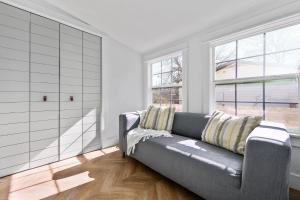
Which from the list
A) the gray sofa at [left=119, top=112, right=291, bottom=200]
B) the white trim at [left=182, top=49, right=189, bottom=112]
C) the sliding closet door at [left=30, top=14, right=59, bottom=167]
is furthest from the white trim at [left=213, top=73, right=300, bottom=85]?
the sliding closet door at [left=30, top=14, right=59, bottom=167]

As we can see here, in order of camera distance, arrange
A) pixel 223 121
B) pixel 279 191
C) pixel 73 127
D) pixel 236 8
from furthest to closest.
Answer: pixel 73 127 < pixel 236 8 < pixel 223 121 < pixel 279 191

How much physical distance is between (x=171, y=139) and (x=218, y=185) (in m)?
0.82

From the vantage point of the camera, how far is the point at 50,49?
245cm

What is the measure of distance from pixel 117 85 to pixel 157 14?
157 centimetres

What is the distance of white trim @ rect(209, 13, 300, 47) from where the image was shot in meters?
1.73

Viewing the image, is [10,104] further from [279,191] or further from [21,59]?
[279,191]

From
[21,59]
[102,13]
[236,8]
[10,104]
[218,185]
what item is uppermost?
[102,13]

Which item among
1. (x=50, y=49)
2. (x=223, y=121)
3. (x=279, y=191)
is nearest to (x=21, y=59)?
(x=50, y=49)

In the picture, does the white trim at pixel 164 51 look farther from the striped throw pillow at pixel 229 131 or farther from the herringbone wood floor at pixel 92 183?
the herringbone wood floor at pixel 92 183

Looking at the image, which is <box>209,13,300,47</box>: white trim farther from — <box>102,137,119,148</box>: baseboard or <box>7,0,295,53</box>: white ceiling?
<box>102,137,119,148</box>: baseboard

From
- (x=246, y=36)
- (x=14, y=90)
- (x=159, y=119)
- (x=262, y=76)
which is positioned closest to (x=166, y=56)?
(x=159, y=119)

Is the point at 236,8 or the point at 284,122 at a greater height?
the point at 236,8

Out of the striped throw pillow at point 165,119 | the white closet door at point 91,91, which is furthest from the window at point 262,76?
the white closet door at point 91,91

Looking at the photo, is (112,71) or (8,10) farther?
(112,71)
